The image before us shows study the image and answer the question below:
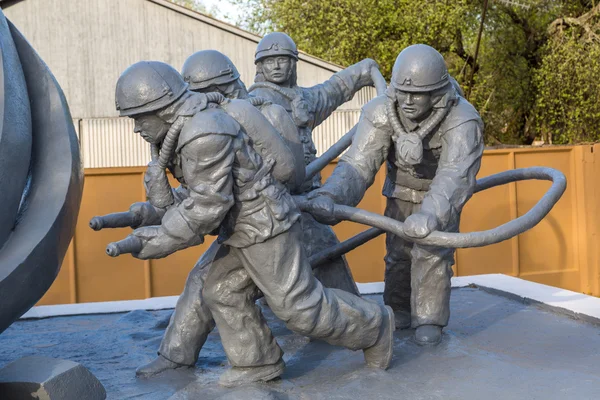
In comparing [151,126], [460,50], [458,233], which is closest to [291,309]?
[458,233]

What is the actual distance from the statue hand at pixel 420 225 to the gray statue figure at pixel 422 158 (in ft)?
0.12

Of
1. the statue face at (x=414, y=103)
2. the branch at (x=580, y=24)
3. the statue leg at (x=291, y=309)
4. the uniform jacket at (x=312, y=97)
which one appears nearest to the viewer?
the statue leg at (x=291, y=309)

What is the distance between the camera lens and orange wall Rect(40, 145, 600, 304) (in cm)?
872

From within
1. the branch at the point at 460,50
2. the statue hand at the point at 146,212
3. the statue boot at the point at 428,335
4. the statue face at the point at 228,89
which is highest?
the branch at the point at 460,50

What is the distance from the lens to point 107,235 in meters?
8.77

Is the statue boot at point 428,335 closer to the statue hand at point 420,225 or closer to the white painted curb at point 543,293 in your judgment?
the statue hand at point 420,225

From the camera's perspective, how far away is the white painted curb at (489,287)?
5.67 meters

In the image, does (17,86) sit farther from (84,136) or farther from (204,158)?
(84,136)

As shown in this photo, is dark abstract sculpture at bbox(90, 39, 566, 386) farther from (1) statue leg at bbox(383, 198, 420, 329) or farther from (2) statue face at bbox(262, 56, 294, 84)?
(2) statue face at bbox(262, 56, 294, 84)

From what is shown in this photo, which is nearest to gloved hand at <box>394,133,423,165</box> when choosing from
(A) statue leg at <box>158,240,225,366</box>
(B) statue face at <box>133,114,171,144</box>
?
(A) statue leg at <box>158,240,225,366</box>

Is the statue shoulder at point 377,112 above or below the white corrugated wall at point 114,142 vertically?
below

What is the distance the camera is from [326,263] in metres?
5.19

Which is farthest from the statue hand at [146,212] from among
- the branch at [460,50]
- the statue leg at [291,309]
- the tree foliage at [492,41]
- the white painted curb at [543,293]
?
the branch at [460,50]

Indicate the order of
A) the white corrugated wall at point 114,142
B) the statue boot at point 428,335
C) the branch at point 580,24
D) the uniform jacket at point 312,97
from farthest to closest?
the branch at point 580,24, the white corrugated wall at point 114,142, the uniform jacket at point 312,97, the statue boot at point 428,335
